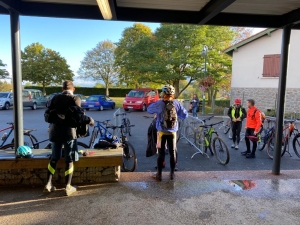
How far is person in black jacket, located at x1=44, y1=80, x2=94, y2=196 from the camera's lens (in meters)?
3.39

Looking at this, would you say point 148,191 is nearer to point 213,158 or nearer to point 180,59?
point 213,158

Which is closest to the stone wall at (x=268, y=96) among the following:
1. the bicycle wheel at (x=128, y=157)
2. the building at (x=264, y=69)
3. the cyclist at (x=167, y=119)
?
the building at (x=264, y=69)

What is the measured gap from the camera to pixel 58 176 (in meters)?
3.93

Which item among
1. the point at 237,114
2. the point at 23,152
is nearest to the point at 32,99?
the point at 237,114

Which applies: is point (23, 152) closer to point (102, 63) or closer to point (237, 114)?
point (237, 114)

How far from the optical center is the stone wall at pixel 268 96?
614 inches

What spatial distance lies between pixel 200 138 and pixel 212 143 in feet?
1.57

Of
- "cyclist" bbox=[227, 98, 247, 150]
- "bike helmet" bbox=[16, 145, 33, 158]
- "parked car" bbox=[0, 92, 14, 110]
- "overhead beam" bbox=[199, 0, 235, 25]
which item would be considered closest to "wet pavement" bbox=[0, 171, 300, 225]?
"bike helmet" bbox=[16, 145, 33, 158]

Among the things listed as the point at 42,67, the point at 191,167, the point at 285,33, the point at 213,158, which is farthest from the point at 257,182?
the point at 42,67

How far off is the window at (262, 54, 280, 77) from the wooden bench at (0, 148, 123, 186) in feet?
50.5

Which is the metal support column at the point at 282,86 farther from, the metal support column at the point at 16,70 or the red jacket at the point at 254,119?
the metal support column at the point at 16,70

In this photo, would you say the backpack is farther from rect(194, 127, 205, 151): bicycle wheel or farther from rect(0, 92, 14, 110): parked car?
rect(0, 92, 14, 110): parked car

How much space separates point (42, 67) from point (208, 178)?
32477 mm

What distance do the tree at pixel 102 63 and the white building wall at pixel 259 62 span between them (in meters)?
→ 22.2
